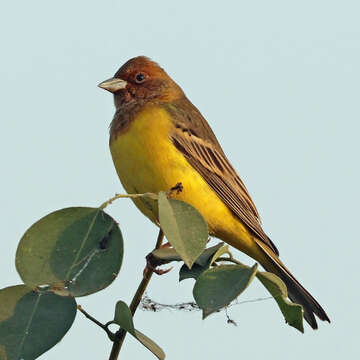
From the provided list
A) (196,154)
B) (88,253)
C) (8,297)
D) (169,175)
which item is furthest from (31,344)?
(196,154)

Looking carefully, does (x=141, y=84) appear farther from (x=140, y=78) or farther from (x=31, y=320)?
(x=31, y=320)

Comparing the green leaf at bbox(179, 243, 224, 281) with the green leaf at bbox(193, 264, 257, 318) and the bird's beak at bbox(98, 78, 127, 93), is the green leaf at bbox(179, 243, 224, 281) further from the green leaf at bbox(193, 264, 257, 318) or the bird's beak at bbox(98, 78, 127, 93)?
the bird's beak at bbox(98, 78, 127, 93)

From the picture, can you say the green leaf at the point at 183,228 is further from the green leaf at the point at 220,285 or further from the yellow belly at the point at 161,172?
the yellow belly at the point at 161,172

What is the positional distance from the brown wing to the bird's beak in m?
0.47

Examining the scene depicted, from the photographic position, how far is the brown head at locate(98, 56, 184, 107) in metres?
6.25

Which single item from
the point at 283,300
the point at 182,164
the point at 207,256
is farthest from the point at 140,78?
the point at 283,300

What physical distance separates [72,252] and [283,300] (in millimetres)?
806

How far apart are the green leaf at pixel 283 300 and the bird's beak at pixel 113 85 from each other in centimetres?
368

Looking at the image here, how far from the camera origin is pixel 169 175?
526 centimetres

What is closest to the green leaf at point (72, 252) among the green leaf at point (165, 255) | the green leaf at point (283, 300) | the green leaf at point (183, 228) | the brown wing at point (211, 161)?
the green leaf at point (183, 228)

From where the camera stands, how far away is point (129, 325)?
2.55 meters

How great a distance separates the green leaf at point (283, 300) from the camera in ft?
9.02

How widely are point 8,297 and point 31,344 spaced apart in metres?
0.19

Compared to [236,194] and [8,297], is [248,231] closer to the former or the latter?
[236,194]
